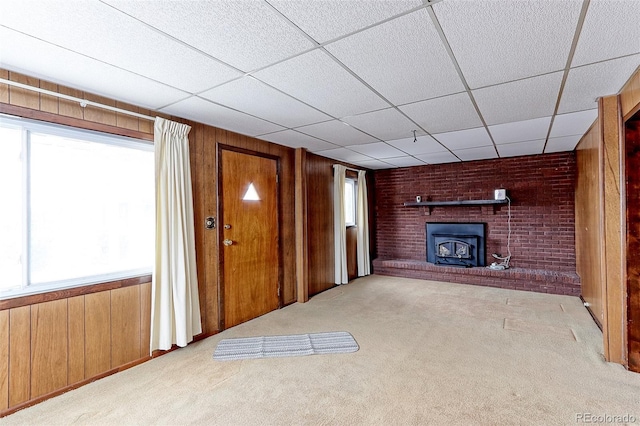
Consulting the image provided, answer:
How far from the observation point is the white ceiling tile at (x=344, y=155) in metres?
4.85

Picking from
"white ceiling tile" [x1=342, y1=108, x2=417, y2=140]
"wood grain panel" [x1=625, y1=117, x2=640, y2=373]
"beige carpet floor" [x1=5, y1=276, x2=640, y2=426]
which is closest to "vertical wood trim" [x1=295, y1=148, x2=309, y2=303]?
"beige carpet floor" [x1=5, y1=276, x2=640, y2=426]

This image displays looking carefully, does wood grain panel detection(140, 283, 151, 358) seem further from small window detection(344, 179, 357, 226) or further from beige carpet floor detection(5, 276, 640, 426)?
small window detection(344, 179, 357, 226)

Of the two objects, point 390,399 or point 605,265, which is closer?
point 390,399

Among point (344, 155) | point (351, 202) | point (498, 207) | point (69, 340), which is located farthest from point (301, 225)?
point (498, 207)

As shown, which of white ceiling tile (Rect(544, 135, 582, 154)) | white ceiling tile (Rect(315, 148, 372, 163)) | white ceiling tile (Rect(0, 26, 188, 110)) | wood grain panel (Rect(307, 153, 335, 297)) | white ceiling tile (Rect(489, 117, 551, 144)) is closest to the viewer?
white ceiling tile (Rect(0, 26, 188, 110))

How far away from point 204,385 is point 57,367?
1073mm

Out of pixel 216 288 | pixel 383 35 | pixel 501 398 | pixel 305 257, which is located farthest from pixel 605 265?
pixel 216 288

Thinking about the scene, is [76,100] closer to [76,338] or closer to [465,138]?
[76,338]

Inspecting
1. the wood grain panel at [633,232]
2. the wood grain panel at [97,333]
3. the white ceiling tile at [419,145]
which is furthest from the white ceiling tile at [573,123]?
the wood grain panel at [97,333]

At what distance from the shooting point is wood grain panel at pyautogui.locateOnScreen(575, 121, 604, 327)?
3270 mm

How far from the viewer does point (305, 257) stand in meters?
4.65

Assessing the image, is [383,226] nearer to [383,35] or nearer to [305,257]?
[305,257]

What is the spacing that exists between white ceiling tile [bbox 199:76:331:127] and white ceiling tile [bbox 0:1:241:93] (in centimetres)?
18

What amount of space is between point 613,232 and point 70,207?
14.7 feet
